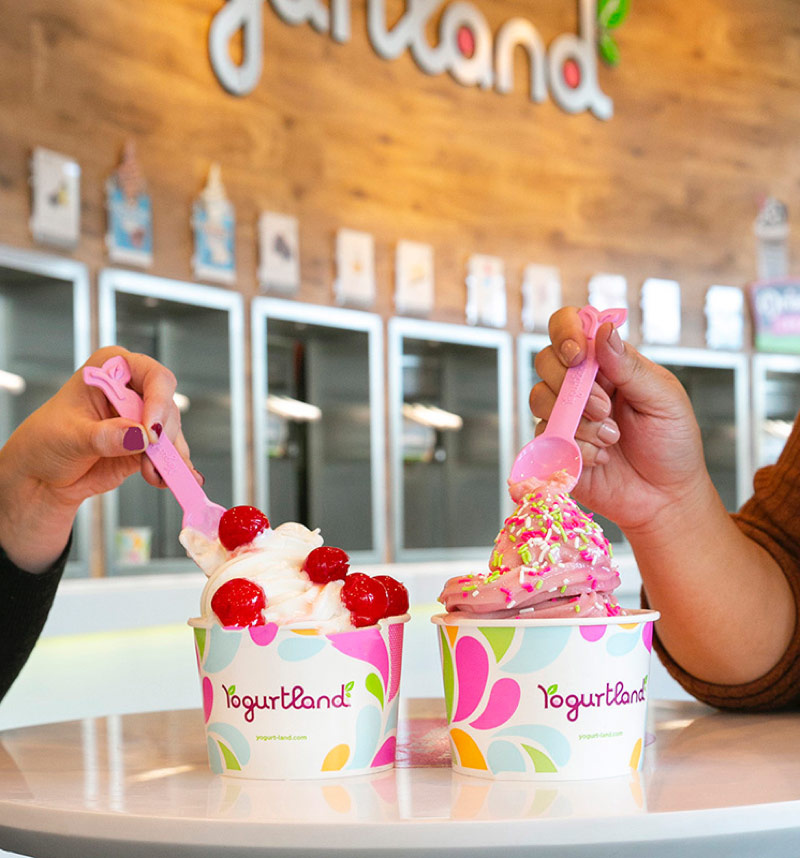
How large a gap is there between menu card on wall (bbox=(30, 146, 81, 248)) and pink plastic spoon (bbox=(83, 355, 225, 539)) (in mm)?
2620

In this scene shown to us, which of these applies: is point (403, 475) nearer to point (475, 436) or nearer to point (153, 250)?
point (475, 436)

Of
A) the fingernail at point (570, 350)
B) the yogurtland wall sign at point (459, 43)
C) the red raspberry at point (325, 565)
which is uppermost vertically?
the yogurtland wall sign at point (459, 43)

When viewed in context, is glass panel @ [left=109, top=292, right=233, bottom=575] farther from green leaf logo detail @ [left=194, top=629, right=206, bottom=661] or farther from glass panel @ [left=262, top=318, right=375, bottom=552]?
green leaf logo detail @ [left=194, top=629, right=206, bottom=661]

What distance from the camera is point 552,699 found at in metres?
0.91

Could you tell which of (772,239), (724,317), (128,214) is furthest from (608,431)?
(772,239)

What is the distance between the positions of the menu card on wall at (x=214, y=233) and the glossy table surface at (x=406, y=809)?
11.2 feet

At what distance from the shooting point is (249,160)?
4.57m

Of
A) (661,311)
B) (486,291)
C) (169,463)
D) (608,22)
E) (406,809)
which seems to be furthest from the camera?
(661,311)

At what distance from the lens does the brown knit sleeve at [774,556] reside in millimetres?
1353

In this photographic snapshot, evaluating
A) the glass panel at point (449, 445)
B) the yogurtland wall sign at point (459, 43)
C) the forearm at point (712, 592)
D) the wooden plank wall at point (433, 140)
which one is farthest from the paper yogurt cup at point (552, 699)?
the glass panel at point (449, 445)

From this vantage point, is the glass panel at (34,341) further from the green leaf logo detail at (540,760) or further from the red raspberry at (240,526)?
the green leaf logo detail at (540,760)

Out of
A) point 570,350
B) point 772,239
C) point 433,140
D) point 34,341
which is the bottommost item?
point 570,350

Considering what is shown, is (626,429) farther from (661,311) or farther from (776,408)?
(776,408)

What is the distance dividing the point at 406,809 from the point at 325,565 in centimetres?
29
